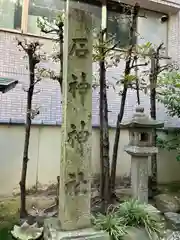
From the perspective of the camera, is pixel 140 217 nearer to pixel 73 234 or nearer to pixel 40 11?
pixel 73 234

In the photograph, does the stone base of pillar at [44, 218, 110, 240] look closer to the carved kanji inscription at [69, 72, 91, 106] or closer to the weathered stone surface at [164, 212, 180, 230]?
the carved kanji inscription at [69, 72, 91, 106]

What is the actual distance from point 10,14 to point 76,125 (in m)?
5.70

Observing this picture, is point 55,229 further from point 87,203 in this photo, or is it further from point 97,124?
point 97,124

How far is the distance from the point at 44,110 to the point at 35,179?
213cm

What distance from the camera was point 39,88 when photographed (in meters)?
7.65

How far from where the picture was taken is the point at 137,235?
3.76 m

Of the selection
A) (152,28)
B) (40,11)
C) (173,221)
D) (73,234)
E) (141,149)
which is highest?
(152,28)

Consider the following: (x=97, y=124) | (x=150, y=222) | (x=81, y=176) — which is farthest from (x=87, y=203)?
(x=97, y=124)

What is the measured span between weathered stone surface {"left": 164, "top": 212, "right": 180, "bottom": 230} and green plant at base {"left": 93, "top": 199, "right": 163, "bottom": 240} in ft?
3.73

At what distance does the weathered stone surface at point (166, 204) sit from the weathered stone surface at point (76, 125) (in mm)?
3093

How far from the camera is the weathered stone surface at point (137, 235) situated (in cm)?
371

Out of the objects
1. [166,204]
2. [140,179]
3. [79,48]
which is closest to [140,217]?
[140,179]

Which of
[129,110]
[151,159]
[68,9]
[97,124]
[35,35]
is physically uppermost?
[35,35]

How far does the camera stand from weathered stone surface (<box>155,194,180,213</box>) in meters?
6.04
